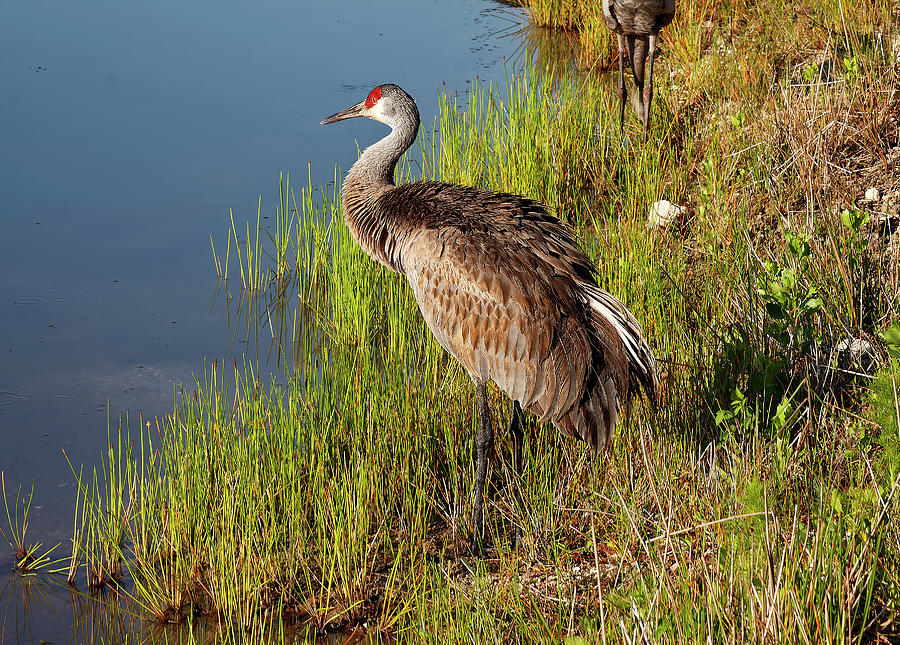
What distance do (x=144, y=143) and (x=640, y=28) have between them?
3498mm

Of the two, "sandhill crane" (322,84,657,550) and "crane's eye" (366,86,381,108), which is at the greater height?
"crane's eye" (366,86,381,108)

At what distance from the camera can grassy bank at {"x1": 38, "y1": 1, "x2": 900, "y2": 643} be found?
7.59 ft

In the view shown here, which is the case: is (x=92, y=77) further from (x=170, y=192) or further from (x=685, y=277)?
(x=685, y=277)

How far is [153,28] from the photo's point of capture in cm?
888

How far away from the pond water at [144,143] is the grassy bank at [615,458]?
0.24m

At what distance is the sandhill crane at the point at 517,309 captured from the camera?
329 centimetres

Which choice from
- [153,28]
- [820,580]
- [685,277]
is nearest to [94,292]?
[685,277]

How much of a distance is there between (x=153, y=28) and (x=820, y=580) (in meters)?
8.39

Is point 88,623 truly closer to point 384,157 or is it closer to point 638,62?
point 384,157

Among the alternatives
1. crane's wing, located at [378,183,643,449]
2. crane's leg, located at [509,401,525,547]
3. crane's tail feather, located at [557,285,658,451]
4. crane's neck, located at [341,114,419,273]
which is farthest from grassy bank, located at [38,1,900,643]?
crane's neck, located at [341,114,419,273]

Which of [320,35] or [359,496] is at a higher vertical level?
[320,35]

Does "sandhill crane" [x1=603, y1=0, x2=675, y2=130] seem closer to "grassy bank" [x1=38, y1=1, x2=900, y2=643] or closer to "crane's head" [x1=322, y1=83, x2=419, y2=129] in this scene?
"grassy bank" [x1=38, y1=1, x2=900, y2=643]

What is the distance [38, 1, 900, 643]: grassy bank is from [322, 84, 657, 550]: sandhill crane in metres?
0.21

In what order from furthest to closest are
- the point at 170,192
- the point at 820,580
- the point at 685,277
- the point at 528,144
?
the point at 170,192, the point at 528,144, the point at 685,277, the point at 820,580
